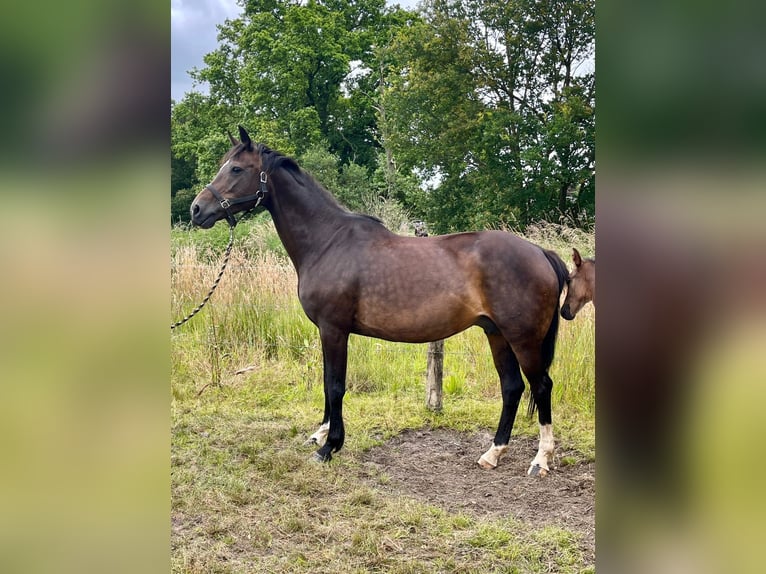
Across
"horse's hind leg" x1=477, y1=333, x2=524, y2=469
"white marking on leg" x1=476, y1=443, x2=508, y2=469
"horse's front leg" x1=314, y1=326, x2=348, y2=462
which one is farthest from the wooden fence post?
"horse's front leg" x1=314, y1=326, x2=348, y2=462

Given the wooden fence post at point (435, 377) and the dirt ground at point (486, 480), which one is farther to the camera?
the wooden fence post at point (435, 377)

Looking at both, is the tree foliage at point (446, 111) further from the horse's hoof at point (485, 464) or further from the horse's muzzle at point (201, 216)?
the horse's muzzle at point (201, 216)

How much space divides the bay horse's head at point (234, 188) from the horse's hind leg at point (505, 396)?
1.88 metres

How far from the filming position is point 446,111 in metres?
12.8

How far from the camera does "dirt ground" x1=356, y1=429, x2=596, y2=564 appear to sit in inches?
112

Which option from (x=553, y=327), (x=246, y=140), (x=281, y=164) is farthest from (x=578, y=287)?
(x=246, y=140)

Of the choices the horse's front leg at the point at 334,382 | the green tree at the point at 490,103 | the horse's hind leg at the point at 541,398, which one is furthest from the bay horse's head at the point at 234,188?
the green tree at the point at 490,103

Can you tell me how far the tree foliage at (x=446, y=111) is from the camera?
36.2 ft
